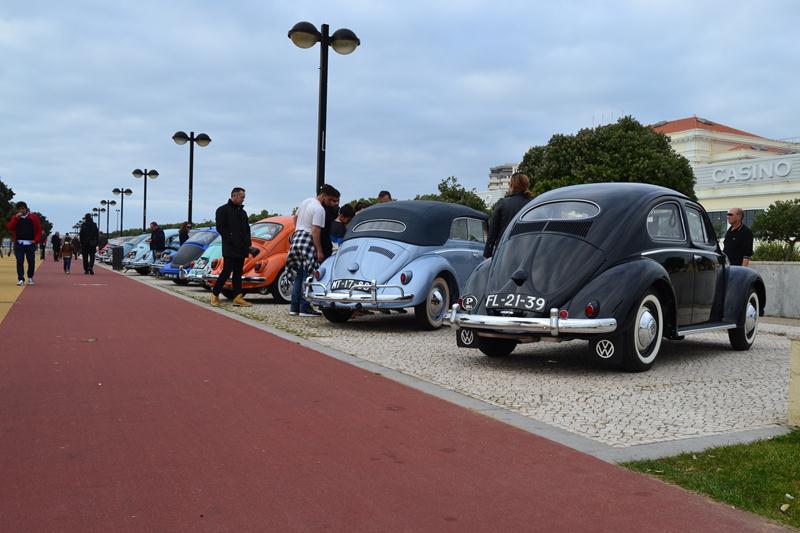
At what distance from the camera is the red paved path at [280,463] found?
3227 millimetres

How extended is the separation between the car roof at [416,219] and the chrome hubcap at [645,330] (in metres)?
4.01

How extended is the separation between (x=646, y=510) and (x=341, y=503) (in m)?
1.36

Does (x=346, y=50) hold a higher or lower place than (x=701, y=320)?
higher

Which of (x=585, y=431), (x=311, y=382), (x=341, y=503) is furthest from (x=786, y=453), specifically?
(x=311, y=382)

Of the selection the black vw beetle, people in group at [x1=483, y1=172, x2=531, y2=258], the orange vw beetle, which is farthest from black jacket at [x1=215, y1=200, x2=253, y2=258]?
the black vw beetle

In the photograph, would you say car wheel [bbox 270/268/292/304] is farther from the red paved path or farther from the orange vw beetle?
the red paved path

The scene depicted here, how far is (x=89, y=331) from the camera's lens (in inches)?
362

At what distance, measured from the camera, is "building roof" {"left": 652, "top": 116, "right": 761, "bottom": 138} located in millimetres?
93625

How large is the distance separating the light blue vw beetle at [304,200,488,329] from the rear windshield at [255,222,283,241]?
13.1 feet

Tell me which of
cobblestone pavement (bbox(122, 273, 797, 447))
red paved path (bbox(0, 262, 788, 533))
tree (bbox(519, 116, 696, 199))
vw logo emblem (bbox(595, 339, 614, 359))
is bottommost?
red paved path (bbox(0, 262, 788, 533))

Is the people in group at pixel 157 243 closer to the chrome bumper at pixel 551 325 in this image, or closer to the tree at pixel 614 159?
the chrome bumper at pixel 551 325

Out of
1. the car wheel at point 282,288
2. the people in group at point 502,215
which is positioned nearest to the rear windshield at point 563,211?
the people in group at point 502,215

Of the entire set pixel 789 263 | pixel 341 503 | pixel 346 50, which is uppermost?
pixel 346 50

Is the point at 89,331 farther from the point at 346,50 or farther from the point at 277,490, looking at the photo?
the point at 346,50
